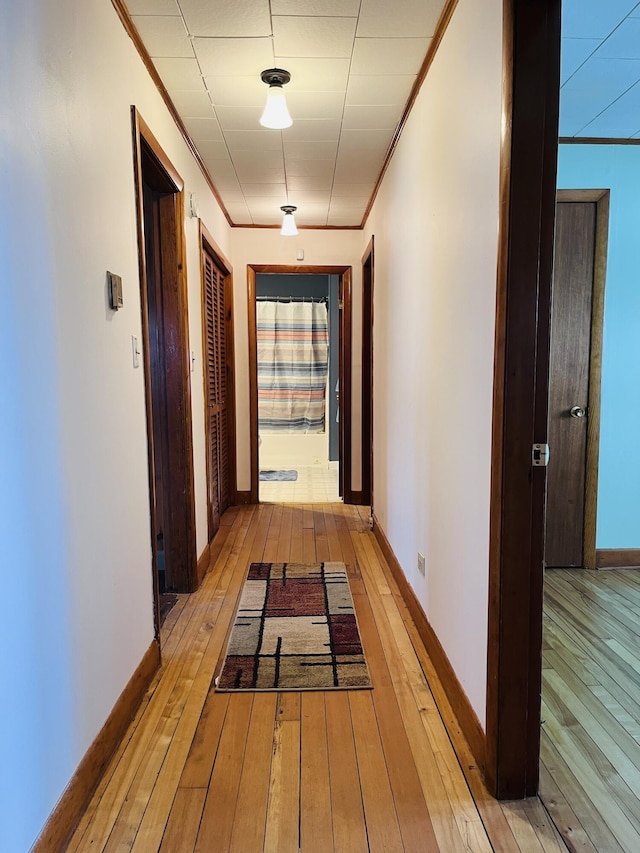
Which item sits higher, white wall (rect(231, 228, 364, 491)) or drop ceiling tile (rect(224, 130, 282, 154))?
drop ceiling tile (rect(224, 130, 282, 154))

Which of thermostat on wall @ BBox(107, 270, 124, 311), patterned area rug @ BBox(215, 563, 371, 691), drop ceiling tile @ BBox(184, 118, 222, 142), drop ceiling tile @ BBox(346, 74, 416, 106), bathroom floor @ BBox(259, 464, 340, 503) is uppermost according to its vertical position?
drop ceiling tile @ BBox(184, 118, 222, 142)

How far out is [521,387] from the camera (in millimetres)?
1379

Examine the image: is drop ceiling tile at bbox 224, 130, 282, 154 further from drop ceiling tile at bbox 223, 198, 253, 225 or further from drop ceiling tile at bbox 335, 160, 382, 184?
drop ceiling tile at bbox 223, 198, 253, 225

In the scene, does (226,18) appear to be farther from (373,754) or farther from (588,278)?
(373,754)

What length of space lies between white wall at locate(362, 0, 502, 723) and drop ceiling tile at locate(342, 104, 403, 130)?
11 cm

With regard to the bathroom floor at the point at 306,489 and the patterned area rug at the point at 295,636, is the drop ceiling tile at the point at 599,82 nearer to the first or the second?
the patterned area rug at the point at 295,636

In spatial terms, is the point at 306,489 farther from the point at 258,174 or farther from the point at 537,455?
the point at 537,455

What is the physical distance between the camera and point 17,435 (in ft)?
3.70

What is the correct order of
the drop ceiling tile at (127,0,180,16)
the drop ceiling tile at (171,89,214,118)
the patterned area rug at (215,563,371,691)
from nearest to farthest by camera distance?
the drop ceiling tile at (127,0,180,16) < the patterned area rug at (215,563,371,691) < the drop ceiling tile at (171,89,214,118)

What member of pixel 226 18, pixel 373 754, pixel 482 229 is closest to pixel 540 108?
pixel 482 229

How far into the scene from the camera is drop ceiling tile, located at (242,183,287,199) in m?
3.67

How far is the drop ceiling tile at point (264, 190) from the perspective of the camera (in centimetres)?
367

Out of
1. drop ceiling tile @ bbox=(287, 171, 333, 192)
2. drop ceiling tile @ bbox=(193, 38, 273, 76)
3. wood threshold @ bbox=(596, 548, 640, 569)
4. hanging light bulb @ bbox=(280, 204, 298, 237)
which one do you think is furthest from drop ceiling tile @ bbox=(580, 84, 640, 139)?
wood threshold @ bbox=(596, 548, 640, 569)

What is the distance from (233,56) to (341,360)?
2746 millimetres
